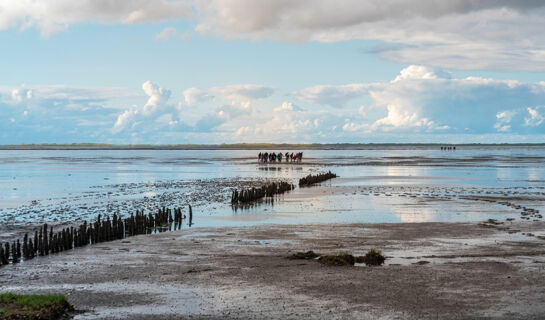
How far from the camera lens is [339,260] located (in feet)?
61.2

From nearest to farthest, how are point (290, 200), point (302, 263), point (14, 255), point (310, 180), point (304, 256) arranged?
point (302, 263) < point (304, 256) < point (14, 255) < point (290, 200) < point (310, 180)

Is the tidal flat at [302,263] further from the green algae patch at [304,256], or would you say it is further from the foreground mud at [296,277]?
the green algae patch at [304,256]

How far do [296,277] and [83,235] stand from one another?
437 inches

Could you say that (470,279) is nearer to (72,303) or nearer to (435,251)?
(435,251)

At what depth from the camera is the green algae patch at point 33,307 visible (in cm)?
1236

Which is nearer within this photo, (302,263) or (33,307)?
(33,307)

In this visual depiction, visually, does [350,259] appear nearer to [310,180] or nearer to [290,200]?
[290,200]

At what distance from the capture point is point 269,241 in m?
23.6

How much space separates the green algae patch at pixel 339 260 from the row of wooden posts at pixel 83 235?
35.2 feet

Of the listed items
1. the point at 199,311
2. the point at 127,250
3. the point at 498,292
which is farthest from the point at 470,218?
the point at 199,311

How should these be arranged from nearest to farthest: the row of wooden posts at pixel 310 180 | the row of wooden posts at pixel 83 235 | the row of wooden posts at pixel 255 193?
the row of wooden posts at pixel 83 235
the row of wooden posts at pixel 255 193
the row of wooden posts at pixel 310 180

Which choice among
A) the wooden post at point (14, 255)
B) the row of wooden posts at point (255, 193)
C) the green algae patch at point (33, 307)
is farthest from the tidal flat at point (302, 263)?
the row of wooden posts at point (255, 193)

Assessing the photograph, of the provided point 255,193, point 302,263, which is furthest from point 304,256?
point 255,193


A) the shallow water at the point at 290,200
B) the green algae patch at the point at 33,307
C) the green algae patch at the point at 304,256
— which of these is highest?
the green algae patch at the point at 33,307
